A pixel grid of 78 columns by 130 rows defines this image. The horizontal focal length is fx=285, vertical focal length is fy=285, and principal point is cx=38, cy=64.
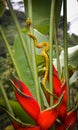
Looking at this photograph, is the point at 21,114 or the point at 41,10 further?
the point at 41,10

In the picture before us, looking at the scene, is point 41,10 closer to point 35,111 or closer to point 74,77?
point 74,77

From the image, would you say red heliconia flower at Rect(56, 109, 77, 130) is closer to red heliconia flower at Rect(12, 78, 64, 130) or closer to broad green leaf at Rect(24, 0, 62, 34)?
red heliconia flower at Rect(12, 78, 64, 130)

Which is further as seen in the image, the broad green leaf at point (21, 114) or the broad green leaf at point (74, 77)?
the broad green leaf at point (74, 77)

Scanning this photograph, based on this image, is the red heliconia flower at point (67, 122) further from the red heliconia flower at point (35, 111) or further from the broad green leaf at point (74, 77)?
the broad green leaf at point (74, 77)

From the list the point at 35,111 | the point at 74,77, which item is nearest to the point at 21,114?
the point at 35,111

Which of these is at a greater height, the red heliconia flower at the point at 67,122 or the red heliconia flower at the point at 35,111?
the red heliconia flower at the point at 35,111

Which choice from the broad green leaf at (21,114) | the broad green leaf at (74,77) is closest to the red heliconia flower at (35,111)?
the broad green leaf at (21,114)

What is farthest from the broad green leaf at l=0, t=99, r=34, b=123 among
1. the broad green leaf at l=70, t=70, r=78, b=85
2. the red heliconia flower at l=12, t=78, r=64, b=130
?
the broad green leaf at l=70, t=70, r=78, b=85

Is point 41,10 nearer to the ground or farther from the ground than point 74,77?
farther from the ground

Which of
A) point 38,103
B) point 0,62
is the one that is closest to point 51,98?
point 38,103
